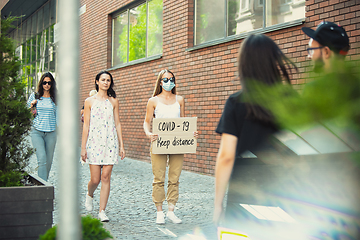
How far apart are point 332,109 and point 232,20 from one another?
7.70 metres

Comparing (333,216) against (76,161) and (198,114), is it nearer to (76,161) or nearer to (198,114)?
(76,161)

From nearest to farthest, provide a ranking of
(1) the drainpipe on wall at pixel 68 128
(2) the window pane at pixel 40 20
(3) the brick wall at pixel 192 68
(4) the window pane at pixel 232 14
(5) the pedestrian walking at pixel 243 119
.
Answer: (1) the drainpipe on wall at pixel 68 128, (5) the pedestrian walking at pixel 243 119, (3) the brick wall at pixel 192 68, (4) the window pane at pixel 232 14, (2) the window pane at pixel 40 20

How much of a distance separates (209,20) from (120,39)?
4811mm

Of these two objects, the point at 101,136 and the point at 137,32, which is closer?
the point at 101,136

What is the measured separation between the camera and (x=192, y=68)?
9289 millimetres

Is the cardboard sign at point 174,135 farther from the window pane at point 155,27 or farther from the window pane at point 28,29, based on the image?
the window pane at point 28,29

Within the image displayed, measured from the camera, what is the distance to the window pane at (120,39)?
1279cm

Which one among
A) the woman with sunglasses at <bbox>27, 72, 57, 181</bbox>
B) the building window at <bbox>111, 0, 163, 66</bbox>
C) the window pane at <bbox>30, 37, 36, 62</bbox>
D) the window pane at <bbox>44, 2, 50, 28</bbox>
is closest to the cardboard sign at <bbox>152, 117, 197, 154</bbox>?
the woman with sunglasses at <bbox>27, 72, 57, 181</bbox>

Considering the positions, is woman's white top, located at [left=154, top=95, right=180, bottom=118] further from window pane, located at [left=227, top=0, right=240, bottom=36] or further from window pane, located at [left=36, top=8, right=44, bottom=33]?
window pane, located at [left=36, top=8, right=44, bottom=33]

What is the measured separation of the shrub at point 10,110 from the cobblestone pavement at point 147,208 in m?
0.52

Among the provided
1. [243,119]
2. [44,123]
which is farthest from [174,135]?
[243,119]

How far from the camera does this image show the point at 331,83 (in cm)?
101

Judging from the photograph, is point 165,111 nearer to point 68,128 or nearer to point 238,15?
point 68,128

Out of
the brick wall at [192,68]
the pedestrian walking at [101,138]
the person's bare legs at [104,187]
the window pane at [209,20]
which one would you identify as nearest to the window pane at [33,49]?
the brick wall at [192,68]
